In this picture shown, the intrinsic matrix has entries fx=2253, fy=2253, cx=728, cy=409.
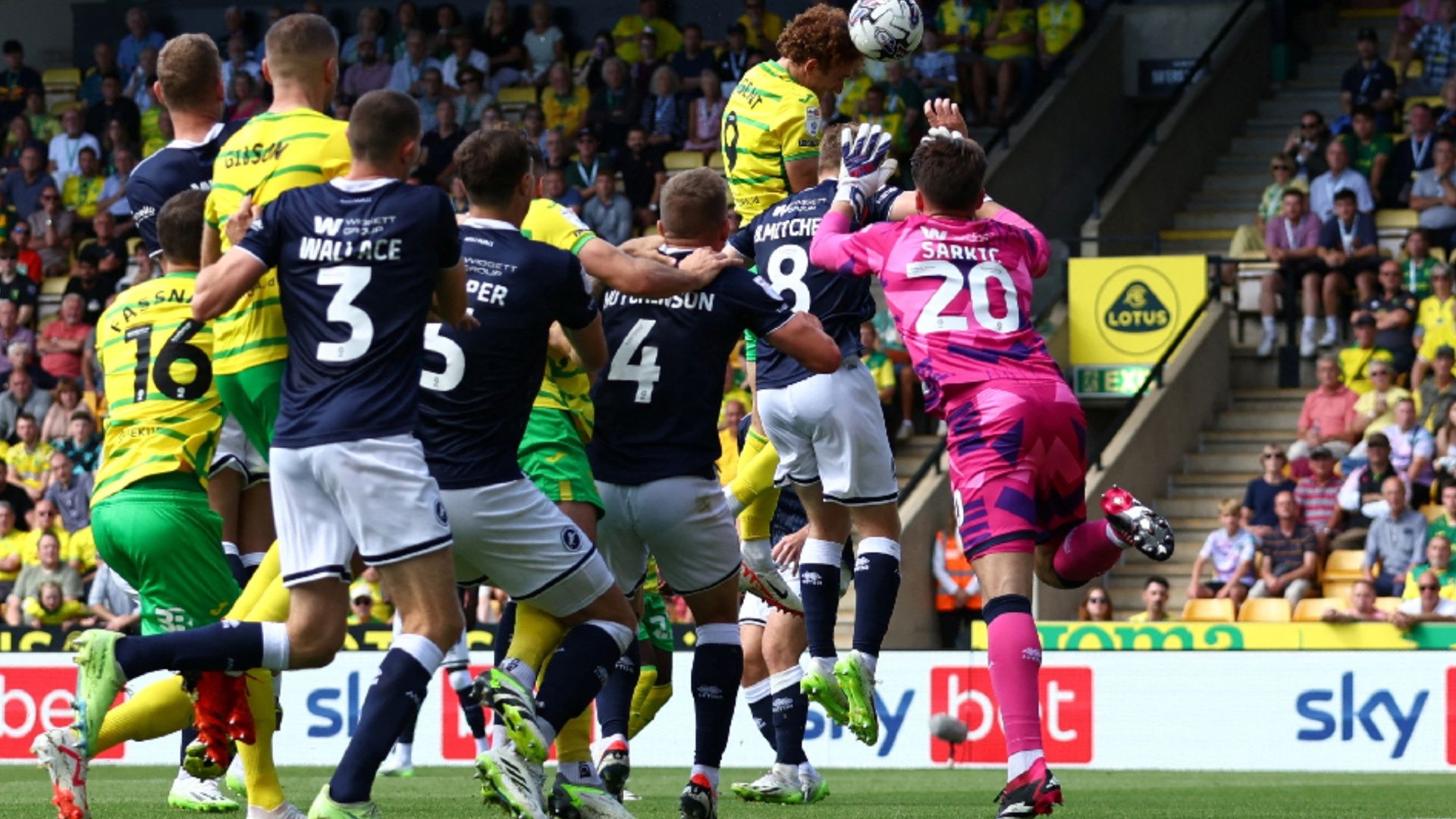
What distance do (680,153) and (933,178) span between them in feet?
48.0

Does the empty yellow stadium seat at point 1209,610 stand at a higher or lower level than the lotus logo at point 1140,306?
lower

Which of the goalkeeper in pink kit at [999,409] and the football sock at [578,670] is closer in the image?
the football sock at [578,670]

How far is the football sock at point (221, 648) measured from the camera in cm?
705

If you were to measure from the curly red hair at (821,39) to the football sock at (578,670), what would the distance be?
3.51m

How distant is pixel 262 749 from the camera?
308 inches

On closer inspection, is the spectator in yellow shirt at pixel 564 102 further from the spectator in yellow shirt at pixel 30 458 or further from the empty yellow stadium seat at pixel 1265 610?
the empty yellow stadium seat at pixel 1265 610

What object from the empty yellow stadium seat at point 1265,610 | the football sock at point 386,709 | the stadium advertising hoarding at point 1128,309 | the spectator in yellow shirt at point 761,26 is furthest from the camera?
the spectator in yellow shirt at point 761,26

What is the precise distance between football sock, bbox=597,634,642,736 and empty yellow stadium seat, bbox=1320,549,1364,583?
9078 mm

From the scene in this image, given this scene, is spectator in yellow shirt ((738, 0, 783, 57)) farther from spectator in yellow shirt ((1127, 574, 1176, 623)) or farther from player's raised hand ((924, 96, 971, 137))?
player's raised hand ((924, 96, 971, 137))

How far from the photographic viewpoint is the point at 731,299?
8.23 m

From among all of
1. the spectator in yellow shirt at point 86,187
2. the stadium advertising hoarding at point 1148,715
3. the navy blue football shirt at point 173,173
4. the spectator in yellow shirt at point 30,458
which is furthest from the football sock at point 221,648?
the spectator in yellow shirt at point 86,187

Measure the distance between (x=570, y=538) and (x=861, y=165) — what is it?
7.37ft

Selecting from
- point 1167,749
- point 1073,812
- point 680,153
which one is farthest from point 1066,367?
point 1073,812

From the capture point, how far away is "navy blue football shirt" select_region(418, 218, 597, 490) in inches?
298
